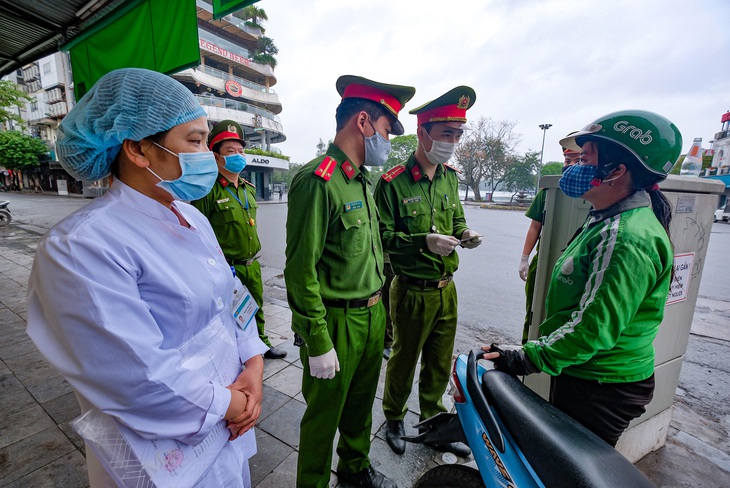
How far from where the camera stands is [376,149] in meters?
1.79

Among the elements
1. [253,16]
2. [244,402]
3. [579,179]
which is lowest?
[244,402]

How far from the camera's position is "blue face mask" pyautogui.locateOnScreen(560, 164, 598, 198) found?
4.67ft

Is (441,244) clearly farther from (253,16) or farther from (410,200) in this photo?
(253,16)

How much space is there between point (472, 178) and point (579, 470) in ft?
133

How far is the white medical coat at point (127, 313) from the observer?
801 mm

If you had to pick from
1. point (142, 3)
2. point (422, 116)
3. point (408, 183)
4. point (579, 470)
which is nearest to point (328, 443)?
point (579, 470)

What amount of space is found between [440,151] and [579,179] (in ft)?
3.42

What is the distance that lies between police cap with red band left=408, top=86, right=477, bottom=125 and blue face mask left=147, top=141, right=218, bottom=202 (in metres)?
1.63

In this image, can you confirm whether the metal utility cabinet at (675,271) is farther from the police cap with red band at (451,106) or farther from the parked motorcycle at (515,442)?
the parked motorcycle at (515,442)

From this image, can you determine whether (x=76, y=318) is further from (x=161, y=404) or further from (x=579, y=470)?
(x=579, y=470)

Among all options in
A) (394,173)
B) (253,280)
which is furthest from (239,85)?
(394,173)

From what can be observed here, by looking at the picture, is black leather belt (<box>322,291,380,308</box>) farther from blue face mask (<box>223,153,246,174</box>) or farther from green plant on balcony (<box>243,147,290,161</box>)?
green plant on balcony (<box>243,147,290,161</box>)

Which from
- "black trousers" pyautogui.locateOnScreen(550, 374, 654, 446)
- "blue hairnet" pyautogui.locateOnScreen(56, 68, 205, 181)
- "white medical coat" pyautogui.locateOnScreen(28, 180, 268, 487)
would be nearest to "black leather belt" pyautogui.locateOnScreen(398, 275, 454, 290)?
"black trousers" pyautogui.locateOnScreen(550, 374, 654, 446)

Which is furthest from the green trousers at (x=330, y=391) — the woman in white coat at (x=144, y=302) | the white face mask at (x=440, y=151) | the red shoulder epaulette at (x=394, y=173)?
the white face mask at (x=440, y=151)
